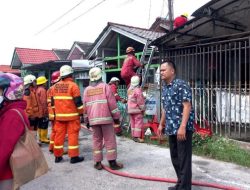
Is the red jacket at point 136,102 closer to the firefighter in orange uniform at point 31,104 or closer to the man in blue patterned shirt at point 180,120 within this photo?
the firefighter in orange uniform at point 31,104

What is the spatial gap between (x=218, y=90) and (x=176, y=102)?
12.3ft

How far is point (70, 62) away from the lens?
1433 cm

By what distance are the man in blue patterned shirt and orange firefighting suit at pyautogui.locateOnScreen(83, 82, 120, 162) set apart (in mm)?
1569

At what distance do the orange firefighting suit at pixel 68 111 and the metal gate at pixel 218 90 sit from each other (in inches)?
135

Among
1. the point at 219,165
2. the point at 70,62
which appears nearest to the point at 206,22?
the point at 219,165

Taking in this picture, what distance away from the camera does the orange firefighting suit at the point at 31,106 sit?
7.73 m

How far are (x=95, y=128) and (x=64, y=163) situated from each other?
1.16 metres

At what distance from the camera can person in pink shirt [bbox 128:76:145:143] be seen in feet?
26.1

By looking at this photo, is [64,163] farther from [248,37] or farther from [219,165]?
[248,37]

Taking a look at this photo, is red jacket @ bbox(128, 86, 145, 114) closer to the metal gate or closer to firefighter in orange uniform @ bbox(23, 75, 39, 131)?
the metal gate

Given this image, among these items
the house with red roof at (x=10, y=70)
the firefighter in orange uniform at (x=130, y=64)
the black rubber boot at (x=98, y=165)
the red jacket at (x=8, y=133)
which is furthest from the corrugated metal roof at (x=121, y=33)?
the house with red roof at (x=10, y=70)

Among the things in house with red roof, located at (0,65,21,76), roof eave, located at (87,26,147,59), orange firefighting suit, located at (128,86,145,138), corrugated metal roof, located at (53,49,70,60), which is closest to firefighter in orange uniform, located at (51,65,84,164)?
orange firefighting suit, located at (128,86,145,138)

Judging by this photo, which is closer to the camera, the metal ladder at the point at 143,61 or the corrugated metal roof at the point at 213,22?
the corrugated metal roof at the point at 213,22

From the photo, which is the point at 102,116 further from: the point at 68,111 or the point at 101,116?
the point at 68,111
